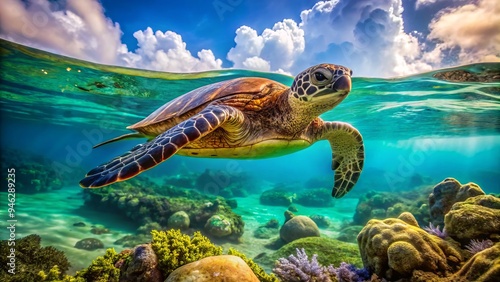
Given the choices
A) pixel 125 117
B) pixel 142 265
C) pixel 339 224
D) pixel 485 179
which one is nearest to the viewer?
pixel 142 265

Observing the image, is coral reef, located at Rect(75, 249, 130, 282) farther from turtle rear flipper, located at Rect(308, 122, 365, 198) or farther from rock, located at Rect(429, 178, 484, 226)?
rock, located at Rect(429, 178, 484, 226)

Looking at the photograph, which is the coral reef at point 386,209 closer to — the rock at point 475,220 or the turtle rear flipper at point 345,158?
the turtle rear flipper at point 345,158

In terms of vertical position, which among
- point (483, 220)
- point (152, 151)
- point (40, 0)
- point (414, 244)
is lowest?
point (414, 244)

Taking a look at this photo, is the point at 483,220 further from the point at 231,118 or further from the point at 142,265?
the point at 142,265

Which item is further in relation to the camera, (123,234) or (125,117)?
(125,117)

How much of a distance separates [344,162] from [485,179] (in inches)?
1748

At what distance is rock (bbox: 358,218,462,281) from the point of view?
261 centimetres

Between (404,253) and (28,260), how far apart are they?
6674 millimetres

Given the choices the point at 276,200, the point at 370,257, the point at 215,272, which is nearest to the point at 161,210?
the point at 215,272

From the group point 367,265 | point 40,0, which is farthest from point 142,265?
point 40,0

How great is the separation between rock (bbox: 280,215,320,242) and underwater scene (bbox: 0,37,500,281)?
5 centimetres

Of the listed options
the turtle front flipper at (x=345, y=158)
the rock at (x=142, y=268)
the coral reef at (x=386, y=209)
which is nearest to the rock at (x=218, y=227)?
the turtle front flipper at (x=345, y=158)

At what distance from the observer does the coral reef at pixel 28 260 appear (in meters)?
4.24

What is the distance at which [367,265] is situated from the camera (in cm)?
326
